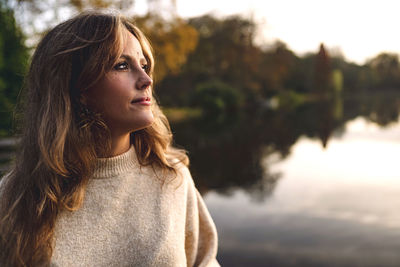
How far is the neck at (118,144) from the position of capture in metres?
1.52

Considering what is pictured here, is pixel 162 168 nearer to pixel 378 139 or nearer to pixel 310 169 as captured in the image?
pixel 310 169

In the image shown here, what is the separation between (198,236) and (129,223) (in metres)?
0.39

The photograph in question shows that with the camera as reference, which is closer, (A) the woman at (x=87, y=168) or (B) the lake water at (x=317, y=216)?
(A) the woman at (x=87, y=168)

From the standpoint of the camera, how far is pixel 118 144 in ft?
5.05

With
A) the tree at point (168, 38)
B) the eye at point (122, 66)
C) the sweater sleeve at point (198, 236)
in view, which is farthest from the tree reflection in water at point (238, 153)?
the tree at point (168, 38)

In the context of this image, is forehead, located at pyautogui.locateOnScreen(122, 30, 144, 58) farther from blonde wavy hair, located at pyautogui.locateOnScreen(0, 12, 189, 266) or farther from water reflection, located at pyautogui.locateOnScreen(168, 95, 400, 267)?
water reflection, located at pyautogui.locateOnScreen(168, 95, 400, 267)

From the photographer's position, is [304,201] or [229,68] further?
[229,68]

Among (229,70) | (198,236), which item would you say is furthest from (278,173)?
(229,70)

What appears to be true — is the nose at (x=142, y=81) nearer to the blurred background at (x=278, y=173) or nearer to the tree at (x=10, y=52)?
the blurred background at (x=278, y=173)

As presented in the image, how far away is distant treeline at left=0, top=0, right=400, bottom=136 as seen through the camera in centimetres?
1933

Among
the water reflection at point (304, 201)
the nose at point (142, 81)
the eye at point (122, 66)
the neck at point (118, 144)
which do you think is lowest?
the water reflection at point (304, 201)

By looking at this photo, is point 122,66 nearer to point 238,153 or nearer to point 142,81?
point 142,81

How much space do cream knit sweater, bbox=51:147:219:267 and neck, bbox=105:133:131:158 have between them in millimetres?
25

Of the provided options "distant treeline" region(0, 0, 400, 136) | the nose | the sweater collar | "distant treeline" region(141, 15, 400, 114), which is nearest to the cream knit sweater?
the sweater collar
